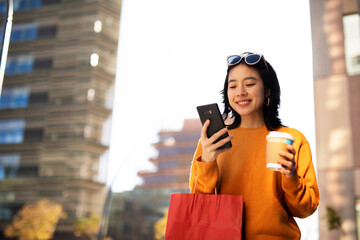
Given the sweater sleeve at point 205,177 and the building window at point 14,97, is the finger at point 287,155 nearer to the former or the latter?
the sweater sleeve at point 205,177

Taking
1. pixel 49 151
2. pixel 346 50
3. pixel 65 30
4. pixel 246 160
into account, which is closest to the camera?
pixel 246 160

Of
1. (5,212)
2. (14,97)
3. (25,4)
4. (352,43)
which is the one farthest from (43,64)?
(352,43)

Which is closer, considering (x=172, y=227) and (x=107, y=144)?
(x=172, y=227)

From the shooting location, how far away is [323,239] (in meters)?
10.2

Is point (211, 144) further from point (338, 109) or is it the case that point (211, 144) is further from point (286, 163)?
point (338, 109)

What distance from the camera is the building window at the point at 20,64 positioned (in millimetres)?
33969

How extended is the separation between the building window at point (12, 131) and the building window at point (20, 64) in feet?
13.0

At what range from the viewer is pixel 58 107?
33.4 metres

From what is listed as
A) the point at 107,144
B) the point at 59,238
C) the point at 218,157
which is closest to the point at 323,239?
the point at 218,157

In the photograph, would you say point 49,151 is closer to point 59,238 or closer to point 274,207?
point 59,238

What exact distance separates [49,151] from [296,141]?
1282 inches

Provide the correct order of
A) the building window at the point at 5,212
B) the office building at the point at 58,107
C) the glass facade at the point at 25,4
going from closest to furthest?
1. the building window at the point at 5,212
2. the office building at the point at 58,107
3. the glass facade at the point at 25,4

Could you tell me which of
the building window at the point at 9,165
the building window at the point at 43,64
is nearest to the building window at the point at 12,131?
the building window at the point at 9,165

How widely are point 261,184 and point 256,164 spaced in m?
0.09
